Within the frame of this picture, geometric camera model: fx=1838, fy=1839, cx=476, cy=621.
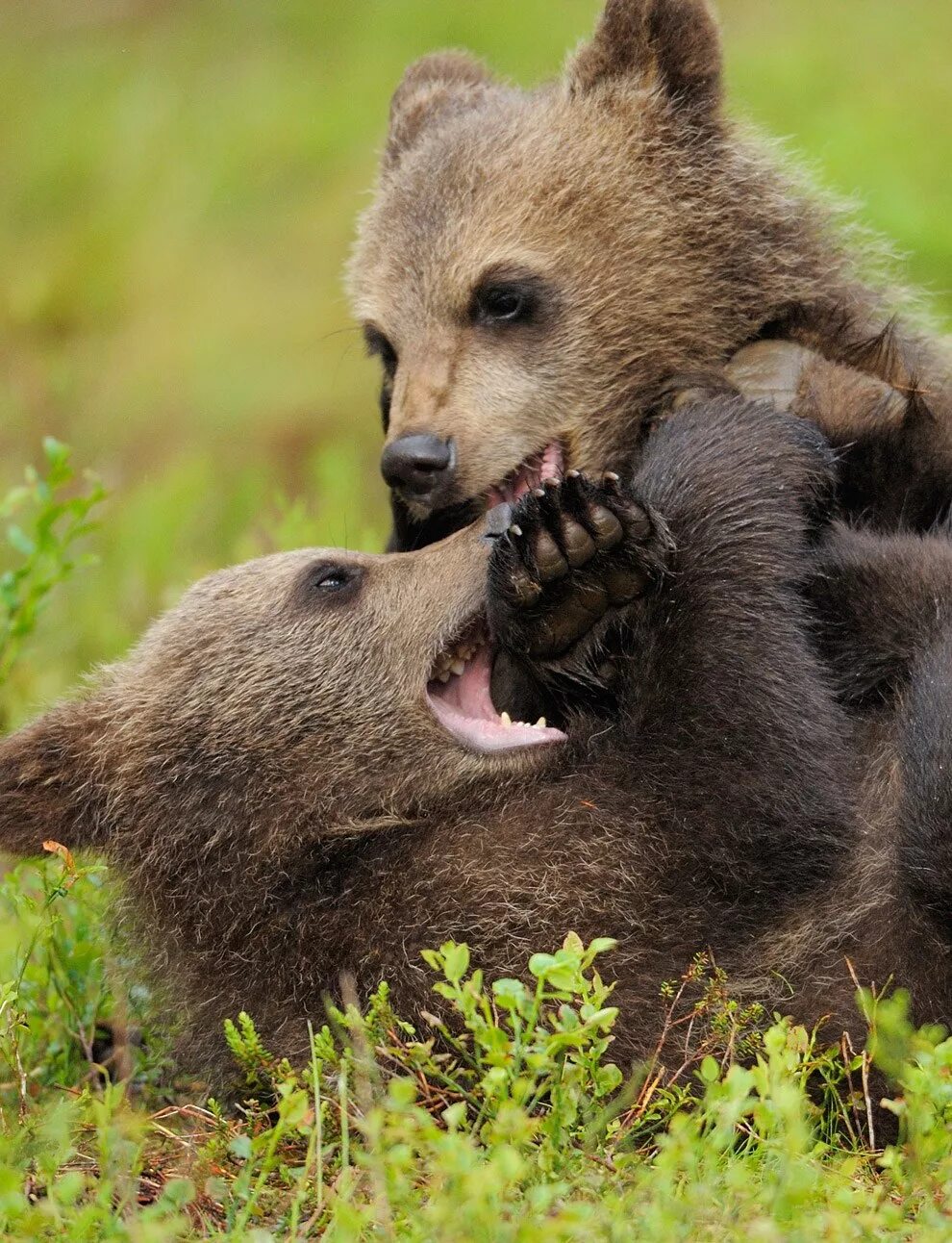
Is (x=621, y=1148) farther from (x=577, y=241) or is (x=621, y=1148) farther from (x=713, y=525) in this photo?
(x=577, y=241)

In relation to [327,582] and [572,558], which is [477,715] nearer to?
[327,582]

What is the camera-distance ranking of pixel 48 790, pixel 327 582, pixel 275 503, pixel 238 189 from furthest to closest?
pixel 238 189 → pixel 275 503 → pixel 327 582 → pixel 48 790

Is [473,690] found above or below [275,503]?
above

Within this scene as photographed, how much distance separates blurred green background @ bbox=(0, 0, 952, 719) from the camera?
12.3 meters

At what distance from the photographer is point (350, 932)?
5051 millimetres

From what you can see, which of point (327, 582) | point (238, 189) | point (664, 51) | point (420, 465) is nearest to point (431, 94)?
point (664, 51)

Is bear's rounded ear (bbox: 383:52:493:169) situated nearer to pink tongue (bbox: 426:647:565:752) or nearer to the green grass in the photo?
the green grass

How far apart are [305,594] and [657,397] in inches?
58.3

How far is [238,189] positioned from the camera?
16344 millimetres

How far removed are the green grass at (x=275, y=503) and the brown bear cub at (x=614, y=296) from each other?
63 centimetres

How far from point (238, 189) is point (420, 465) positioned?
11.1m

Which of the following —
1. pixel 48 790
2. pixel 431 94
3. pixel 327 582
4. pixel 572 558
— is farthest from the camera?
pixel 431 94

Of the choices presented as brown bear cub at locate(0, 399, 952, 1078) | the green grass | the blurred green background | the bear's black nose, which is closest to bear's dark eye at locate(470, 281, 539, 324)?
the bear's black nose

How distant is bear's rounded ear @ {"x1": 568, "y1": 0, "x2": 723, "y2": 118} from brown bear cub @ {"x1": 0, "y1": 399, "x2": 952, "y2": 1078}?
1567 millimetres
